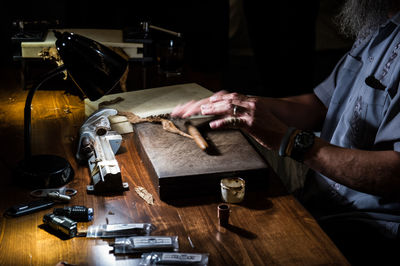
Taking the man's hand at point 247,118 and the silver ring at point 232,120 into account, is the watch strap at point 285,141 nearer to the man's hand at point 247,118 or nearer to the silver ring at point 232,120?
the man's hand at point 247,118

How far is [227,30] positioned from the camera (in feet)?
10.5

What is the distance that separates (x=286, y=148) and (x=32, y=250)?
2.52 feet

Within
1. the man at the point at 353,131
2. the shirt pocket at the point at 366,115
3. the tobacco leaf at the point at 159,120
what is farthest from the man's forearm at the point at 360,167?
the tobacco leaf at the point at 159,120

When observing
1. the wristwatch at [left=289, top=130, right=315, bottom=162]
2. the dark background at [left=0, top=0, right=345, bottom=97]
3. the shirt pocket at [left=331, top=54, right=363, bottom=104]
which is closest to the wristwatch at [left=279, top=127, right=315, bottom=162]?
the wristwatch at [left=289, top=130, right=315, bottom=162]

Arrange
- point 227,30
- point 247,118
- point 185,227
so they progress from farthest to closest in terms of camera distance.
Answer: point 227,30 → point 247,118 → point 185,227

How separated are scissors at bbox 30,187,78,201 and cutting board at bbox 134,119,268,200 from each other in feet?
0.85

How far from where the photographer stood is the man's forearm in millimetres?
1254

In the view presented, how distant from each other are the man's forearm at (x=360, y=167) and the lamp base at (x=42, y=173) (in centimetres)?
76

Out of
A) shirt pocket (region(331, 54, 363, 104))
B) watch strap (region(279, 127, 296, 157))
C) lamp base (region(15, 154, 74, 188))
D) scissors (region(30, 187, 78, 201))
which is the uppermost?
shirt pocket (region(331, 54, 363, 104))

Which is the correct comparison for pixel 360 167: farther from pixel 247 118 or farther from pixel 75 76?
pixel 75 76

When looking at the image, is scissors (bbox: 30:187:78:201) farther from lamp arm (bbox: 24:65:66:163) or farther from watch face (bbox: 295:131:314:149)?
watch face (bbox: 295:131:314:149)

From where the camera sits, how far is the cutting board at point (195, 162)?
4.17ft

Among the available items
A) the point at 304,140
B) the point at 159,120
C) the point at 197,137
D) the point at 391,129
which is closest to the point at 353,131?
the point at 391,129

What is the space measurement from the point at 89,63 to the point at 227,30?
2.14 metres
